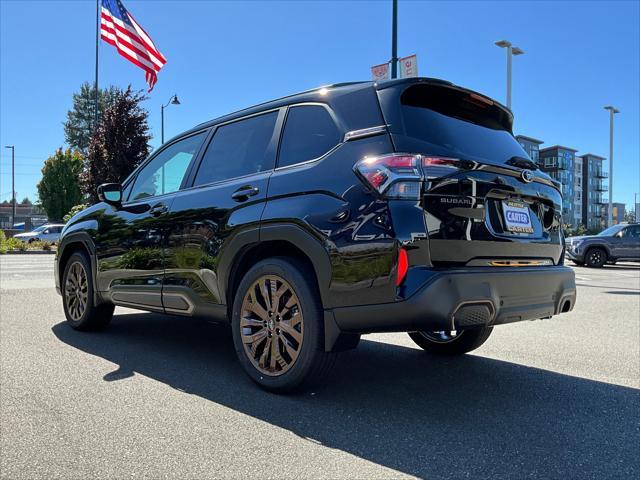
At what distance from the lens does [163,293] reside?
4.29m

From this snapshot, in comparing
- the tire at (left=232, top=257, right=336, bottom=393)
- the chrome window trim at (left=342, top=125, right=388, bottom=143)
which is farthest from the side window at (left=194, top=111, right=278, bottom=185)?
the tire at (left=232, top=257, right=336, bottom=393)

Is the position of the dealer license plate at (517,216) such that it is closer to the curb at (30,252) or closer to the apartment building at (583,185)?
the curb at (30,252)

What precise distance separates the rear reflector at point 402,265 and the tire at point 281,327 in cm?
57

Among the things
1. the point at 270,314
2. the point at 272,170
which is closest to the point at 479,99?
the point at 272,170

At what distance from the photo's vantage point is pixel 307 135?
3.53 m

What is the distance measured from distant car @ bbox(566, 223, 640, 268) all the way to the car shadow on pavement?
17.3m

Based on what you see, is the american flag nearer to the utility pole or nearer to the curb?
the utility pole

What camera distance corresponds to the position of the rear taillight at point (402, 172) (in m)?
2.85

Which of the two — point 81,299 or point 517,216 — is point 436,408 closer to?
point 517,216

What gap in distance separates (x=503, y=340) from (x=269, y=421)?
322 cm

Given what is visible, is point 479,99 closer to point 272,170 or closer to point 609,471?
point 272,170

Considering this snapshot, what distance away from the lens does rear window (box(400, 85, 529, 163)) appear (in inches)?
123

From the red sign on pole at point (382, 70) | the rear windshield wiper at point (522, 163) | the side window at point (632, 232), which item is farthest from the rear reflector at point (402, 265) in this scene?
the side window at point (632, 232)

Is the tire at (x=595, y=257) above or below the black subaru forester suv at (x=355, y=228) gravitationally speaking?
below
